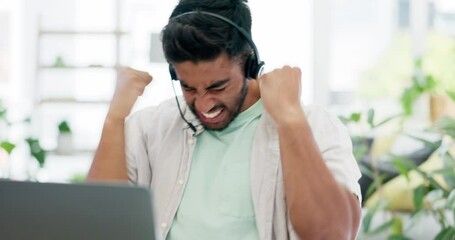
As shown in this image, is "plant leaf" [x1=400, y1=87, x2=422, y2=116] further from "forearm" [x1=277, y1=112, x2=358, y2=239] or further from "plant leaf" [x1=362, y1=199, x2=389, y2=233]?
"forearm" [x1=277, y1=112, x2=358, y2=239]

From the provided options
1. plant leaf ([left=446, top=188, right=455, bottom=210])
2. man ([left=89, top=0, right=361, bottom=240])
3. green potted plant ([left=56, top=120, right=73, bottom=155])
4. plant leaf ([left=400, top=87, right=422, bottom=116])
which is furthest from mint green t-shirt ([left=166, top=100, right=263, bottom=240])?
green potted plant ([left=56, top=120, right=73, bottom=155])

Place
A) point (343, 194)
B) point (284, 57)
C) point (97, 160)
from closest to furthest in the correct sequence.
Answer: point (343, 194) < point (97, 160) < point (284, 57)

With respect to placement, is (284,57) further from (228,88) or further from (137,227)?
(137,227)

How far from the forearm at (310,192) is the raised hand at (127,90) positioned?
0.36 metres

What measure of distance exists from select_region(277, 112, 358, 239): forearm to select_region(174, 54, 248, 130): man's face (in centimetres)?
13

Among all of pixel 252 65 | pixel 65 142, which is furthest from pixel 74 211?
pixel 65 142

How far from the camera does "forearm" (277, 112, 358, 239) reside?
4.52ft

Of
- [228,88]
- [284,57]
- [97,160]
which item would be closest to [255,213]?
[228,88]

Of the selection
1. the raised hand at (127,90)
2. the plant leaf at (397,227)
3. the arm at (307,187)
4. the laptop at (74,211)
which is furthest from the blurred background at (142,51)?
the laptop at (74,211)

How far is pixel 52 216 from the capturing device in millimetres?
936

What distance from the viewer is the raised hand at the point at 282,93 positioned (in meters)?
1.44

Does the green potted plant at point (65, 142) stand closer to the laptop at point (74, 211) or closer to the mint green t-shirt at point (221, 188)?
the mint green t-shirt at point (221, 188)

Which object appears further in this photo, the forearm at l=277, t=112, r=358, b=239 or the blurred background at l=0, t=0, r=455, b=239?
the blurred background at l=0, t=0, r=455, b=239

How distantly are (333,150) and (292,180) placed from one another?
124 millimetres
